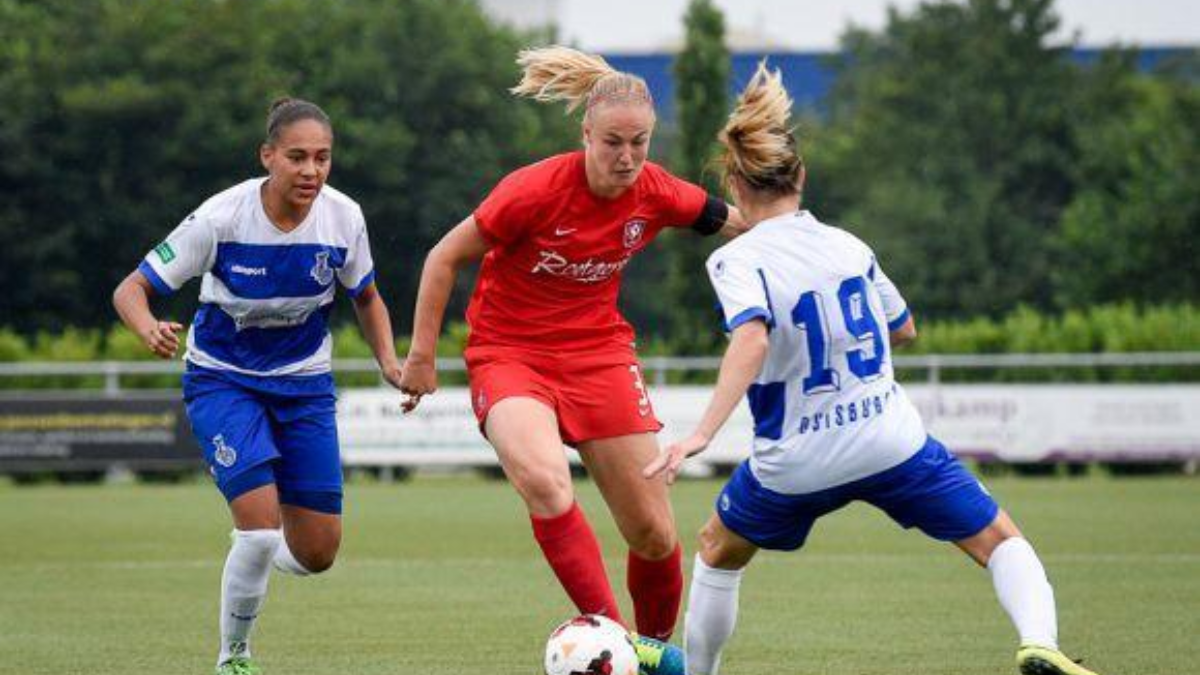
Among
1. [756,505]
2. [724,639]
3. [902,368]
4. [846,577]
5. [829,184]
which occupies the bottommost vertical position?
[829,184]

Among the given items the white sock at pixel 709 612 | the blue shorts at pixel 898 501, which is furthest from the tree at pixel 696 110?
the blue shorts at pixel 898 501

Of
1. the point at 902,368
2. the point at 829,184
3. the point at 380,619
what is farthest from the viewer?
the point at 829,184

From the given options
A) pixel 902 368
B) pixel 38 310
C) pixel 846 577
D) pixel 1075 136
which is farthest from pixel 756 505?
pixel 1075 136

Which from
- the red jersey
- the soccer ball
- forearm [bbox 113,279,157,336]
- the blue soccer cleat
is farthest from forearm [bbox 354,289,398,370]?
the soccer ball

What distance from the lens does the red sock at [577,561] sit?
307 inches

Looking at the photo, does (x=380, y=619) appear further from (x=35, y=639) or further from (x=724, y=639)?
(x=724, y=639)

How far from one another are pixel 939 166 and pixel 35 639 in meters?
54.2

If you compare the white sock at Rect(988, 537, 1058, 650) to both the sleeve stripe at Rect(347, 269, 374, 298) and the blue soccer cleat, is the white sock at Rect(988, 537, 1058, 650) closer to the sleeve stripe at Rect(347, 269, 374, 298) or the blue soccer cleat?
the blue soccer cleat

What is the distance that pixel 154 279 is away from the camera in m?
8.39

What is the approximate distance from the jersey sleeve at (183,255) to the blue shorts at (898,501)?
2413 millimetres

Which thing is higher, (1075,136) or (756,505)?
(756,505)

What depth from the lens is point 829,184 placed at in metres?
65.8

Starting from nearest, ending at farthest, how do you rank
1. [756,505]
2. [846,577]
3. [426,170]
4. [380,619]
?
[756,505] < [380,619] < [846,577] < [426,170]

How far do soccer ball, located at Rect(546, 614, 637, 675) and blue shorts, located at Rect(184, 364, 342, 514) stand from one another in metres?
1.52
